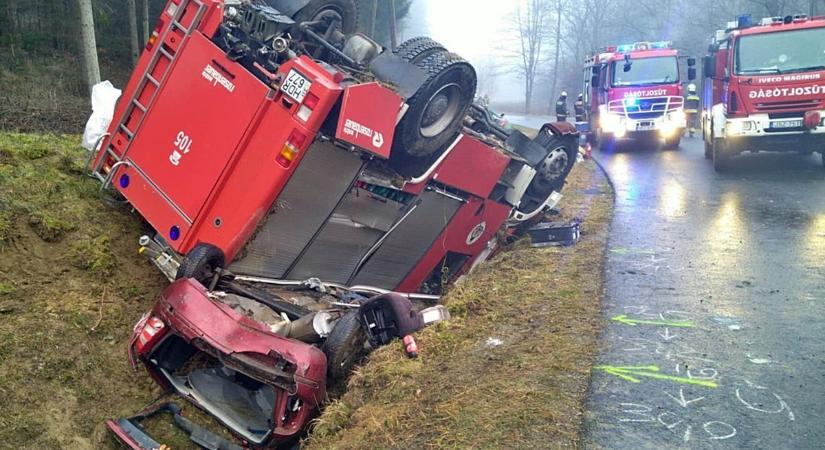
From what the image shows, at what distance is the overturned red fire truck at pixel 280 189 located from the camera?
3.90 meters

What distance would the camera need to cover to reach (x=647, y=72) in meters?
15.8

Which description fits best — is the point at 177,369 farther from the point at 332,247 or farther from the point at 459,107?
the point at 459,107

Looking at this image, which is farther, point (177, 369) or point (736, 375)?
point (177, 369)

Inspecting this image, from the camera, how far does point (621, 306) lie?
4.85m

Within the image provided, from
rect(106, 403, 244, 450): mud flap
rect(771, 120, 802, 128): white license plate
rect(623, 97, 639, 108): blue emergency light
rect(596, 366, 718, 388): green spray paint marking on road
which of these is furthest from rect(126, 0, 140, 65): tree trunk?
rect(596, 366, 718, 388): green spray paint marking on road

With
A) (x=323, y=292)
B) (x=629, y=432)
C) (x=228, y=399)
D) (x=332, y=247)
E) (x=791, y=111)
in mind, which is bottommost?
(x=228, y=399)

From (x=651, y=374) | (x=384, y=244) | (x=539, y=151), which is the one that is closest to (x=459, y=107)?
(x=384, y=244)

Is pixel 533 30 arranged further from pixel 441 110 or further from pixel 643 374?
pixel 643 374

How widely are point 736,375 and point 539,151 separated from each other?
354 centimetres

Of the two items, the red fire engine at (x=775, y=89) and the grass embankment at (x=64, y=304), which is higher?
the red fire engine at (x=775, y=89)

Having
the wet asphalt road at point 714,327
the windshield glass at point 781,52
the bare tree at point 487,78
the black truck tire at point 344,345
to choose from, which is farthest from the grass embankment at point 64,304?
the bare tree at point 487,78

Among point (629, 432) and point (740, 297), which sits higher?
point (740, 297)

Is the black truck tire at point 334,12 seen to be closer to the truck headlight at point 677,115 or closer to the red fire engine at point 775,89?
the red fire engine at point 775,89

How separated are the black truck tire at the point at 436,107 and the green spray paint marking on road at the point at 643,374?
2.18 meters
